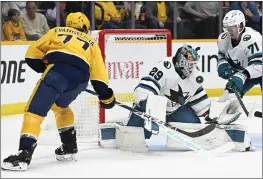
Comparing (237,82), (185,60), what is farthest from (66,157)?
(237,82)

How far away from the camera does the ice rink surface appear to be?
392 centimetres

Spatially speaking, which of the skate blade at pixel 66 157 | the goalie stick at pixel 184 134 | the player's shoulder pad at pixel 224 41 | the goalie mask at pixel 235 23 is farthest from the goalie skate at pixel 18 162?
the player's shoulder pad at pixel 224 41

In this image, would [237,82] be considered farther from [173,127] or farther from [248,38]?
[173,127]

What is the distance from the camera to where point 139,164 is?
425 centimetres

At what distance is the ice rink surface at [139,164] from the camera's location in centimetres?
392

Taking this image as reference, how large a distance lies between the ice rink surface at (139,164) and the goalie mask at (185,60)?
1.62ft

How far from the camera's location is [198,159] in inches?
174

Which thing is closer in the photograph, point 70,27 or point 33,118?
point 33,118

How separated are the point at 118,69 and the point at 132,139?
855 mm

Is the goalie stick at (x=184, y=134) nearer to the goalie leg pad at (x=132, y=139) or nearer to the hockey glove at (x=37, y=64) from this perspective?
the goalie leg pad at (x=132, y=139)

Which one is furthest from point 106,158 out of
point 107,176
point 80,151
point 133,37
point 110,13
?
point 110,13

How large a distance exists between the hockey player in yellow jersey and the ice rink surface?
121 millimetres

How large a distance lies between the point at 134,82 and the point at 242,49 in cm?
80

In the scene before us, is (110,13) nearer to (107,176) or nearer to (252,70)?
(252,70)
